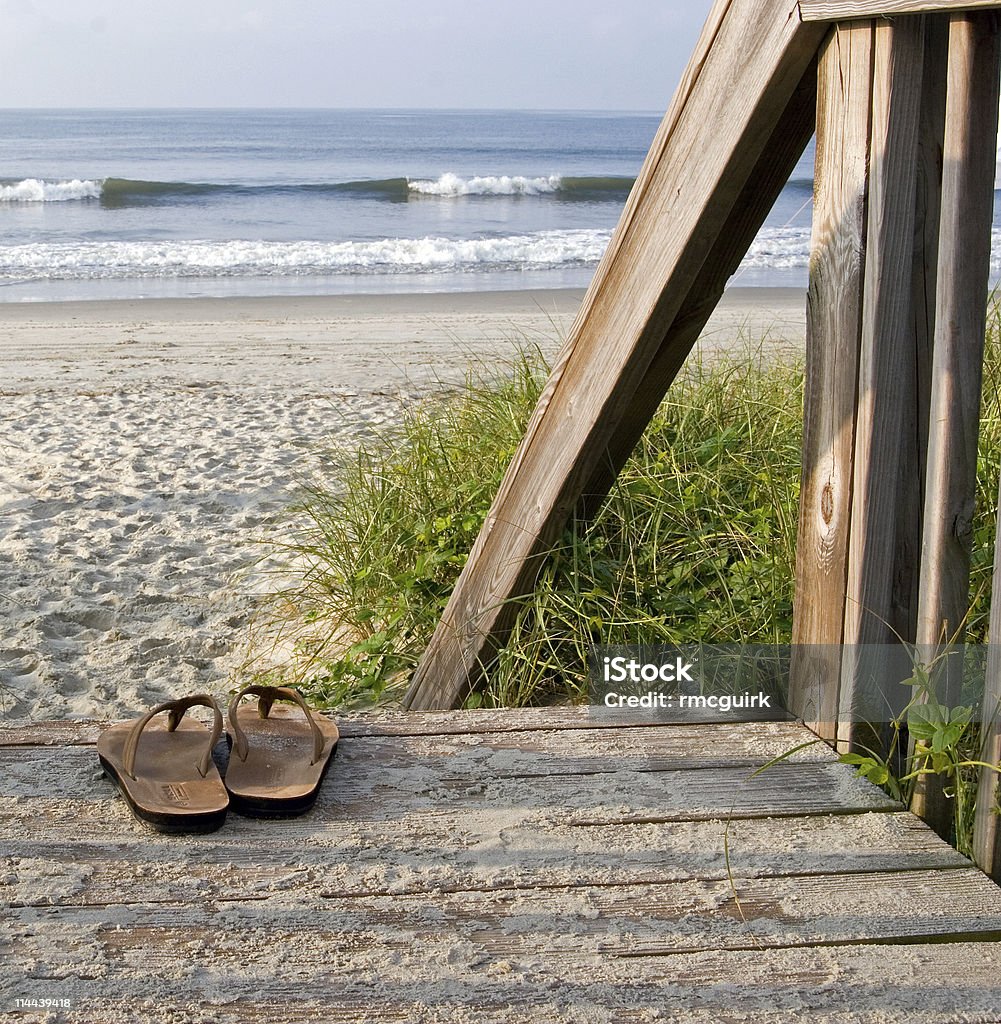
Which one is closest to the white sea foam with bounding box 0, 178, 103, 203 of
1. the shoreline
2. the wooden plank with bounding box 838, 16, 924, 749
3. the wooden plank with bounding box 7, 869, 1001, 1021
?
the shoreline

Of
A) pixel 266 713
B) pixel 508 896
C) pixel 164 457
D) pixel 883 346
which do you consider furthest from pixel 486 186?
pixel 508 896

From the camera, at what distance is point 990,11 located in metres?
1.63

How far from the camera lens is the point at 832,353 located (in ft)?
6.50

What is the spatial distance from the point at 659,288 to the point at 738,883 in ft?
3.80

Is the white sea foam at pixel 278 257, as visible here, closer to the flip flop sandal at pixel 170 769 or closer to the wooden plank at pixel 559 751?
the flip flop sandal at pixel 170 769

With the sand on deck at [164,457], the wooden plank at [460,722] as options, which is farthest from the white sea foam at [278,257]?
the wooden plank at [460,722]

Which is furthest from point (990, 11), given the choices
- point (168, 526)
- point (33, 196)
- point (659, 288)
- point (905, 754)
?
point (33, 196)

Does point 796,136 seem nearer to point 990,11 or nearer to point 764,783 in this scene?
point 990,11

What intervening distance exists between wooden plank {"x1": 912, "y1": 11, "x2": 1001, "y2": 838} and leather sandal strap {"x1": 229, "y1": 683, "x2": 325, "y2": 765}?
115 cm

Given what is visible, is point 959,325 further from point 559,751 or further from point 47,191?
point 47,191

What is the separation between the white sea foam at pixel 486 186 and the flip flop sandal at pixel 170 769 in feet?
89.7

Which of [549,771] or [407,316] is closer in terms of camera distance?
[549,771]

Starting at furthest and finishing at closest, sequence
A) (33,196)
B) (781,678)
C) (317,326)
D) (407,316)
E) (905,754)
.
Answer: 1. (33,196)
2. (407,316)
3. (317,326)
4. (781,678)
5. (905,754)

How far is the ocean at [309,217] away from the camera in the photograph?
1573cm
